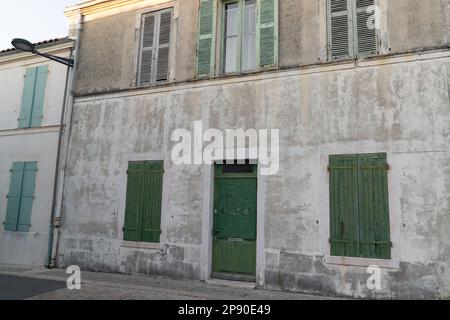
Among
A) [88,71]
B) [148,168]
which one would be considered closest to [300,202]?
[148,168]

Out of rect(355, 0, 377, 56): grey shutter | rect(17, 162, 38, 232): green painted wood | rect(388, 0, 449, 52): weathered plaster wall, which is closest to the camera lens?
rect(388, 0, 449, 52): weathered plaster wall

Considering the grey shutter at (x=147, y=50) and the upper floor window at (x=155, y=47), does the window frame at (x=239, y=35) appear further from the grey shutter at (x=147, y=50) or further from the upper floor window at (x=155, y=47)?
the grey shutter at (x=147, y=50)

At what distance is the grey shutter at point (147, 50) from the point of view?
8.66m

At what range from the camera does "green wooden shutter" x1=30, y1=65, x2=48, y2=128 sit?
9805mm

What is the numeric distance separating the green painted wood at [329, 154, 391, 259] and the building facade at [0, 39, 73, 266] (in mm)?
6594

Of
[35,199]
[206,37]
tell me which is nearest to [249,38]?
[206,37]

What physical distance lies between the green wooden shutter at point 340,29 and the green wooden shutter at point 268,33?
41.0 inches

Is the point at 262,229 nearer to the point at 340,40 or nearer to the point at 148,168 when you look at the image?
the point at 148,168

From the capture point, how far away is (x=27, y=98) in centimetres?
1010

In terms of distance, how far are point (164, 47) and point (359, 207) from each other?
541cm

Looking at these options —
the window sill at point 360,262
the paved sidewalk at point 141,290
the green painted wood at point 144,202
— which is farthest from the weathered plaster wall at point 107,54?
the window sill at point 360,262

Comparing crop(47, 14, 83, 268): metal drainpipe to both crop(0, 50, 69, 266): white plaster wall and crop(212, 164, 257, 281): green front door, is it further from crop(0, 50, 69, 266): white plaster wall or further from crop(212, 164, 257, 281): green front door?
crop(212, 164, 257, 281): green front door

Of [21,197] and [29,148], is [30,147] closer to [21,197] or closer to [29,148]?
[29,148]

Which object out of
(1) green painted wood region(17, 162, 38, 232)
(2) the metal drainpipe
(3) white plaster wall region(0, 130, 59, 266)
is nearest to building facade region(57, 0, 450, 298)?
(2) the metal drainpipe
